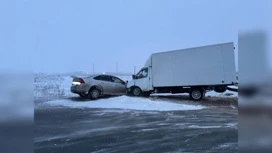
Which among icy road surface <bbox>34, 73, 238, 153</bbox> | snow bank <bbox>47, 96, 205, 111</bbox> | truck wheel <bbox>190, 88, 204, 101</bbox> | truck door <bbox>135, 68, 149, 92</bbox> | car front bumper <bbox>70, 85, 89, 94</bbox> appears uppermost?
truck door <bbox>135, 68, 149, 92</bbox>

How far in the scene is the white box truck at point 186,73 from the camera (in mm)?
14086

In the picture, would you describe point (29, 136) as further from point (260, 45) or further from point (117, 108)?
point (117, 108)

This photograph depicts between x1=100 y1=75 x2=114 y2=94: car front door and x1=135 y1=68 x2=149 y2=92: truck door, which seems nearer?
x1=100 y1=75 x2=114 y2=94: car front door

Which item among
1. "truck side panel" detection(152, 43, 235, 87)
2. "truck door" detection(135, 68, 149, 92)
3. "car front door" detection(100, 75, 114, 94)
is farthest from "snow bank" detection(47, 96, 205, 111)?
"truck side panel" detection(152, 43, 235, 87)

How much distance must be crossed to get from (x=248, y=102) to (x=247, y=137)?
1.05ft

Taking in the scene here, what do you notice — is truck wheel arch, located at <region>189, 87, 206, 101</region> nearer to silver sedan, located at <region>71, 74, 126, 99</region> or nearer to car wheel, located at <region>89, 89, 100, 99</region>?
silver sedan, located at <region>71, 74, 126, 99</region>

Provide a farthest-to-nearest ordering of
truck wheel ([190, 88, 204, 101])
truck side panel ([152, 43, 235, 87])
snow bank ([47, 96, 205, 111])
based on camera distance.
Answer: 1. truck wheel ([190, 88, 204, 101])
2. truck side panel ([152, 43, 235, 87])
3. snow bank ([47, 96, 205, 111])

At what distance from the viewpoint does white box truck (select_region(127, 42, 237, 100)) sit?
1409cm

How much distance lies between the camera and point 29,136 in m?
3.60

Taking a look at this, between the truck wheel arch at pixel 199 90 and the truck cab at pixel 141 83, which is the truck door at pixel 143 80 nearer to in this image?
the truck cab at pixel 141 83

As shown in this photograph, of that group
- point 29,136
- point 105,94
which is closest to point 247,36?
point 29,136

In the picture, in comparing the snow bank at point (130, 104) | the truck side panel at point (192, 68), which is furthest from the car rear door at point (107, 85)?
the truck side panel at point (192, 68)

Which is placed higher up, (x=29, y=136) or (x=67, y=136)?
(x=29, y=136)

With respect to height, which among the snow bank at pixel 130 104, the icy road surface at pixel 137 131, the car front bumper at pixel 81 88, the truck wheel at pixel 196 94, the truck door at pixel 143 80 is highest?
the truck door at pixel 143 80
